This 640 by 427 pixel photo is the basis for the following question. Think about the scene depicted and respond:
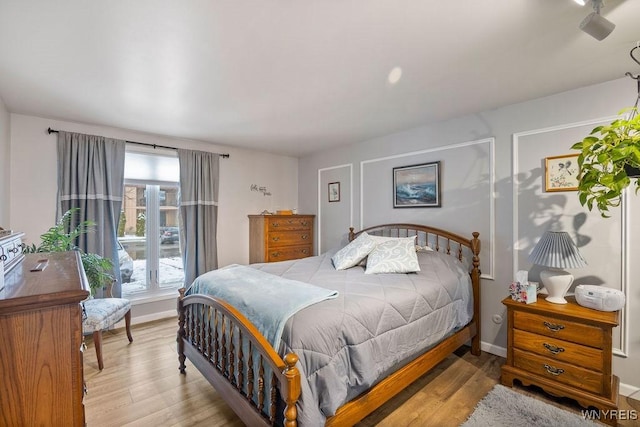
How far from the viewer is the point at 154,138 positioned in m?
3.79

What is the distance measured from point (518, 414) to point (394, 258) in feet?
4.54

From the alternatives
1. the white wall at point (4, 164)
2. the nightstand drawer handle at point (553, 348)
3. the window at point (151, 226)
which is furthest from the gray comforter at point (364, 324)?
the white wall at point (4, 164)

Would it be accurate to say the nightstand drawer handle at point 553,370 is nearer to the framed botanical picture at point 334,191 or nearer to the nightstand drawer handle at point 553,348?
the nightstand drawer handle at point 553,348

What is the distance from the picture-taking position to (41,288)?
0.99 meters

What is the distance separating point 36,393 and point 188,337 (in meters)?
1.66

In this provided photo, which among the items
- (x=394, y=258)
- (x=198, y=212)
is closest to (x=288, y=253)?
(x=198, y=212)

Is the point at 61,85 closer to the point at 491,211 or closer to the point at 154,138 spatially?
the point at 154,138

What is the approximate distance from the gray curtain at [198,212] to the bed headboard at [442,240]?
2342mm

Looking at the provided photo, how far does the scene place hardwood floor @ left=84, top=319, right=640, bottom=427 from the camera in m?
2.01

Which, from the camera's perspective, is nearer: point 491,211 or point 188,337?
point 188,337

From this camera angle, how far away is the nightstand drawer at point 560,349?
2016mm

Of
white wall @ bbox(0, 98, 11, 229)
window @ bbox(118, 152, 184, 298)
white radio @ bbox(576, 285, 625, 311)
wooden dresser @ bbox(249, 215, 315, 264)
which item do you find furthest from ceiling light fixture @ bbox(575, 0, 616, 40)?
white wall @ bbox(0, 98, 11, 229)

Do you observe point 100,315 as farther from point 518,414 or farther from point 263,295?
point 518,414

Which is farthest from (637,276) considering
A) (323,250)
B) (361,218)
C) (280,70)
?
(323,250)
